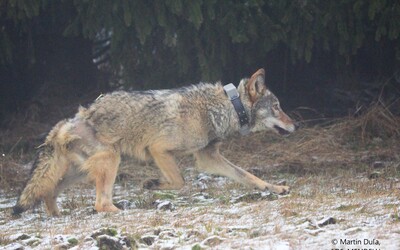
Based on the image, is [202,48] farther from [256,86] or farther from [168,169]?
[168,169]

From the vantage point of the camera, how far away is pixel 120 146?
7715mm

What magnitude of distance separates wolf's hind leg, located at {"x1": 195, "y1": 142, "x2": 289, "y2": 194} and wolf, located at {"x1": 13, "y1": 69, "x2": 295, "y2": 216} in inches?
0.4

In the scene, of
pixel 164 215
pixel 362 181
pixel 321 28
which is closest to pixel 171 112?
pixel 164 215

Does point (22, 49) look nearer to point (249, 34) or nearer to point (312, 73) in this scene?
point (249, 34)

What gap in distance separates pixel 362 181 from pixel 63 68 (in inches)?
238

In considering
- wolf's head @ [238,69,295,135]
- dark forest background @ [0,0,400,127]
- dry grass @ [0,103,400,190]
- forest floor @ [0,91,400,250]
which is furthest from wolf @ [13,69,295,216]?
dark forest background @ [0,0,400,127]

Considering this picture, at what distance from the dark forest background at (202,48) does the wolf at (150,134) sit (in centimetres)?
180

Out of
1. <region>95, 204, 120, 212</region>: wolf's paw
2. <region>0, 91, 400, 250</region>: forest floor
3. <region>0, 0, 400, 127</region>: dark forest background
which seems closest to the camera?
<region>0, 91, 400, 250</region>: forest floor

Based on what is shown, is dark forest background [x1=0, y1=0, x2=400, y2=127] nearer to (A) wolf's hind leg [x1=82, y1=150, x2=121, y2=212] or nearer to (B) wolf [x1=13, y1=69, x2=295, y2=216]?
(B) wolf [x1=13, y1=69, x2=295, y2=216]

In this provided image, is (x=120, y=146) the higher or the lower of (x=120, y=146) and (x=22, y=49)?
the lower

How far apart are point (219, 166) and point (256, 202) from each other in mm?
1121

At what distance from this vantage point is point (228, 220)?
6352mm

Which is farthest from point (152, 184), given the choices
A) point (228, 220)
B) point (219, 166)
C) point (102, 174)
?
point (228, 220)

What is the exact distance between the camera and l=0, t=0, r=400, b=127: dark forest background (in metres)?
10.0
